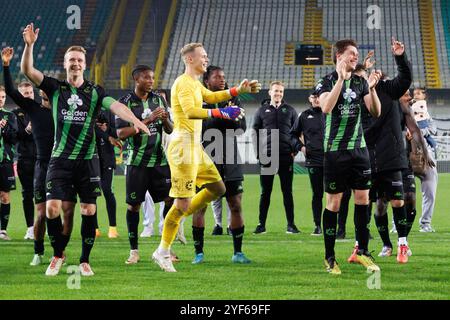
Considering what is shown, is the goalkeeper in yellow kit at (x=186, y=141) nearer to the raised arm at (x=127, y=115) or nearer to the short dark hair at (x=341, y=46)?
the raised arm at (x=127, y=115)

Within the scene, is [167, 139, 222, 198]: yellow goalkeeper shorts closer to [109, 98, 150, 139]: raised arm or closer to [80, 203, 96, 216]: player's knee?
[109, 98, 150, 139]: raised arm

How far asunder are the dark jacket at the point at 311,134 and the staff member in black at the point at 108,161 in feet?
8.17

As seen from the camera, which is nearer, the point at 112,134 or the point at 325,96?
the point at 325,96

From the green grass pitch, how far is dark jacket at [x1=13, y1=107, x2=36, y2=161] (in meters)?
1.11

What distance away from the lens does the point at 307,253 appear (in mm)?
9289

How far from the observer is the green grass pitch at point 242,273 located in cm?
631

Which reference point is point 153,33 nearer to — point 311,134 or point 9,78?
point 311,134

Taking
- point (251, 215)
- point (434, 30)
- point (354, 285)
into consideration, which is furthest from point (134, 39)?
point (354, 285)

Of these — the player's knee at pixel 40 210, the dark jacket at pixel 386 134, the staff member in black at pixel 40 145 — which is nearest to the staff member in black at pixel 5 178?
the staff member in black at pixel 40 145

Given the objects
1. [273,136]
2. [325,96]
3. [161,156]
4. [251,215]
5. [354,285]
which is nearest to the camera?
[354,285]

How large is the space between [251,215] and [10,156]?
5.07 metres

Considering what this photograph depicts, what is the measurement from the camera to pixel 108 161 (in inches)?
480

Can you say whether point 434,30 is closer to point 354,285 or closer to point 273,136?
point 273,136
